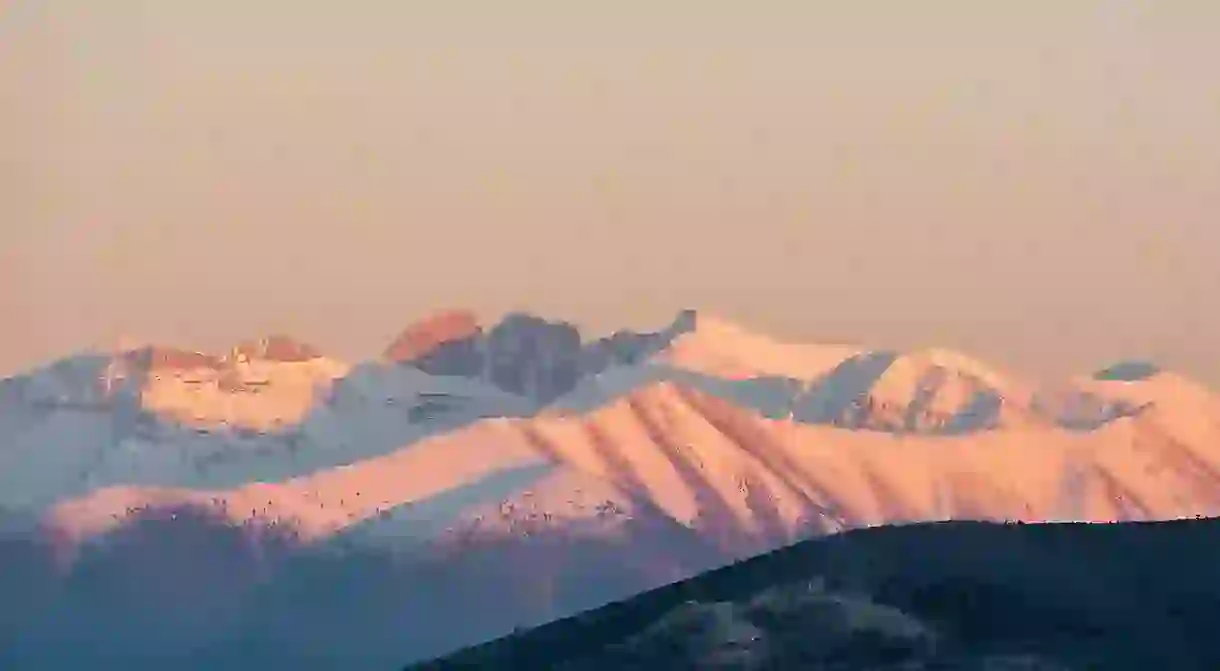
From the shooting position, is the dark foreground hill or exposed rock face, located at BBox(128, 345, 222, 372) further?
exposed rock face, located at BBox(128, 345, 222, 372)

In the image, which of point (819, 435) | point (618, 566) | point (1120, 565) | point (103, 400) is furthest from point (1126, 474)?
point (1120, 565)

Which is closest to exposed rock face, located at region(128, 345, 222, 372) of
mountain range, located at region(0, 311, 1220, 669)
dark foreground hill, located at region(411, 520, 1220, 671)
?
mountain range, located at region(0, 311, 1220, 669)

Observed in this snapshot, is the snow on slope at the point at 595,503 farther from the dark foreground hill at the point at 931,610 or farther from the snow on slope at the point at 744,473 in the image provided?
the dark foreground hill at the point at 931,610

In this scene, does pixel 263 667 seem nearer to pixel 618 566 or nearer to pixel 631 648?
pixel 618 566

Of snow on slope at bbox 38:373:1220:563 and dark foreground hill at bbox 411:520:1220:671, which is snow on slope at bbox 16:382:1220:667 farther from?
dark foreground hill at bbox 411:520:1220:671

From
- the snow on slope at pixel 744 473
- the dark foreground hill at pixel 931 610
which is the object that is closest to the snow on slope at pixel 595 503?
the snow on slope at pixel 744 473

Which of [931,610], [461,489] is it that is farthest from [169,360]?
[931,610]
